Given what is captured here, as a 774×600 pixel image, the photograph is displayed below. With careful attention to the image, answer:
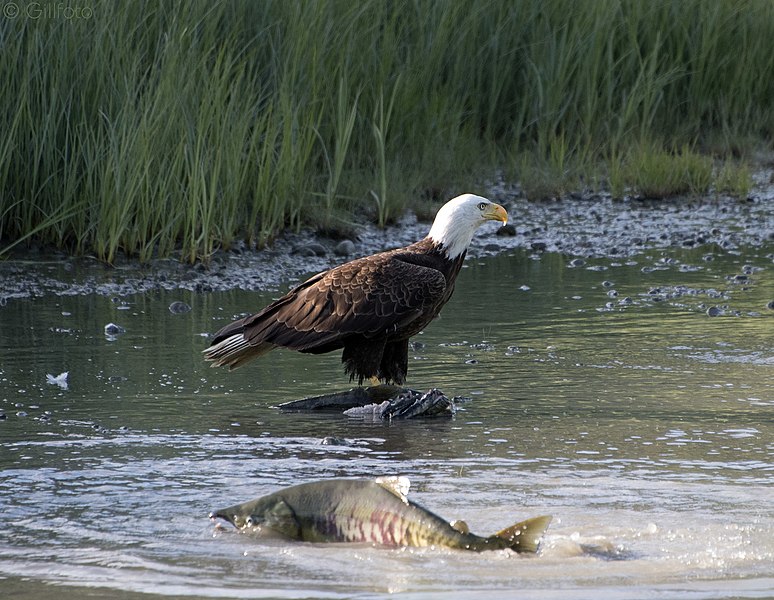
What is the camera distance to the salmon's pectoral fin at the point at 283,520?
4.20 metres

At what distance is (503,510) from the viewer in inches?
181

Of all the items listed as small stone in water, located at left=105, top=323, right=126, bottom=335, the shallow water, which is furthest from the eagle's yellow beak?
small stone in water, located at left=105, top=323, right=126, bottom=335

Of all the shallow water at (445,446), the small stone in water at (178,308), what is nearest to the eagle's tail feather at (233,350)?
the shallow water at (445,446)

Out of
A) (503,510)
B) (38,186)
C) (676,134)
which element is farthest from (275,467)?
(676,134)

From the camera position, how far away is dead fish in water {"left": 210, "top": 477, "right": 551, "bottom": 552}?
3.92 meters

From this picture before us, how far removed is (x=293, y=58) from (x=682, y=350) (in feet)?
13.4

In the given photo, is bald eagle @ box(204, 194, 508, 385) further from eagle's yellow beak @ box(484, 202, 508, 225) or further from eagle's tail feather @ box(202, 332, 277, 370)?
eagle's yellow beak @ box(484, 202, 508, 225)

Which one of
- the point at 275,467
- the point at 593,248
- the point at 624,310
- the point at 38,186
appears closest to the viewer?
the point at 275,467

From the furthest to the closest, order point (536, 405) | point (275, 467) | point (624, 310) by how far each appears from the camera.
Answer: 1. point (624, 310)
2. point (536, 405)
3. point (275, 467)

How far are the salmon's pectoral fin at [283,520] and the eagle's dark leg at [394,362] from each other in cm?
259

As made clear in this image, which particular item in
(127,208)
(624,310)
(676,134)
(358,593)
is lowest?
(358,593)

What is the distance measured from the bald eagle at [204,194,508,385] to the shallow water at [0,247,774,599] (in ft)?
0.63

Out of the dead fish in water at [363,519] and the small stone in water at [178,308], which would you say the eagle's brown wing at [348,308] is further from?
the dead fish in water at [363,519]

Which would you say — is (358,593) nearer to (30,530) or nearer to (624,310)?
(30,530)
